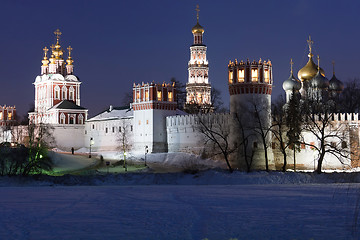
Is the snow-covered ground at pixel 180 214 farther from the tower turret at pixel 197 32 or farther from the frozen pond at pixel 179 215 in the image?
the tower turret at pixel 197 32

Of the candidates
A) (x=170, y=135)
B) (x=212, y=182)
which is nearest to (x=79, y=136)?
(x=170, y=135)

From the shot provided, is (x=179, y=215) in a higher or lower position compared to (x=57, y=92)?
lower

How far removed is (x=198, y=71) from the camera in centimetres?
7906

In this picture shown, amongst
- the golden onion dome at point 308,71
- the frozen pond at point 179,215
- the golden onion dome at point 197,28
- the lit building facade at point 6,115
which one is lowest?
the frozen pond at point 179,215

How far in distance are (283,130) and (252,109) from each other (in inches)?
131

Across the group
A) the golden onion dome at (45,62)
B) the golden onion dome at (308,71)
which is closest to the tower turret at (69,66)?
the golden onion dome at (45,62)

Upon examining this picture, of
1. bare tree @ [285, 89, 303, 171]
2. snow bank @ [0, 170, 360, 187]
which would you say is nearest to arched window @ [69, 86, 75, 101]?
bare tree @ [285, 89, 303, 171]

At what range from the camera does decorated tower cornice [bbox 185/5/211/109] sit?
258ft

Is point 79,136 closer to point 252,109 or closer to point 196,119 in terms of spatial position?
point 196,119

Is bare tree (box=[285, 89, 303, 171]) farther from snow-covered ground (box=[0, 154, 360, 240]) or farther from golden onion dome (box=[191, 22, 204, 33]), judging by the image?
golden onion dome (box=[191, 22, 204, 33])

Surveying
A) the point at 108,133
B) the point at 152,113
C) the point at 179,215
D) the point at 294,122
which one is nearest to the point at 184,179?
the point at 294,122

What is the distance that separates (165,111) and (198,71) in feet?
60.7

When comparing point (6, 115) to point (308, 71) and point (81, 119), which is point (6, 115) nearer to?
point (81, 119)

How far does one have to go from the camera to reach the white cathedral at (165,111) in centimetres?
4950
